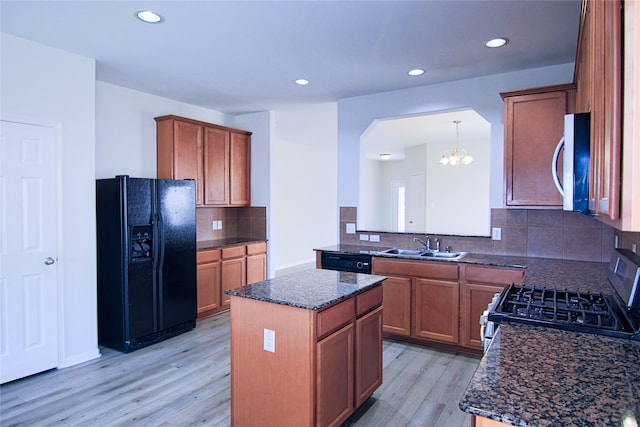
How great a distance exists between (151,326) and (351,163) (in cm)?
276

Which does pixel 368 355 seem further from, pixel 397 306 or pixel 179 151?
pixel 179 151

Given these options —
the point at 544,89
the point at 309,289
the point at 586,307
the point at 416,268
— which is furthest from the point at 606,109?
the point at 416,268

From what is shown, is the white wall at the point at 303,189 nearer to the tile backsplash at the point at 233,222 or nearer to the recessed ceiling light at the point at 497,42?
the tile backsplash at the point at 233,222

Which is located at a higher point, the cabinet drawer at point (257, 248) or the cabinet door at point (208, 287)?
the cabinet drawer at point (257, 248)

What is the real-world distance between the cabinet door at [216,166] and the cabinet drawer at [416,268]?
230 centimetres

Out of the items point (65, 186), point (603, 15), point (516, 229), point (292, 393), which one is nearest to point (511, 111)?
point (516, 229)

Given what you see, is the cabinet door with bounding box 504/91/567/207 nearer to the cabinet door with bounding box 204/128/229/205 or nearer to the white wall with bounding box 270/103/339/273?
the white wall with bounding box 270/103/339/273

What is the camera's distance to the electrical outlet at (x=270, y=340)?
6.68 ft

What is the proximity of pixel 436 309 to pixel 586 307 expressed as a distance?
181cm

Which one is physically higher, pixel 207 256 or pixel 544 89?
pixel 544 89

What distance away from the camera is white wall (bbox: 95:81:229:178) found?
402 cm

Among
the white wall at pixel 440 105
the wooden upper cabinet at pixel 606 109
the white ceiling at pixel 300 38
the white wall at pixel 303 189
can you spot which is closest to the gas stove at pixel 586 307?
the wooden upper cabinet at pixel 606 109

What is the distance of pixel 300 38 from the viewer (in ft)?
9.60

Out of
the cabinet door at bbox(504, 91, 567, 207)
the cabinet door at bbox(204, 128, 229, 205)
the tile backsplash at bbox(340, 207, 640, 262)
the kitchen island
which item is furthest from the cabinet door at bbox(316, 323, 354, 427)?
the cabinet door at bbox(204, 128, 229, 205)
